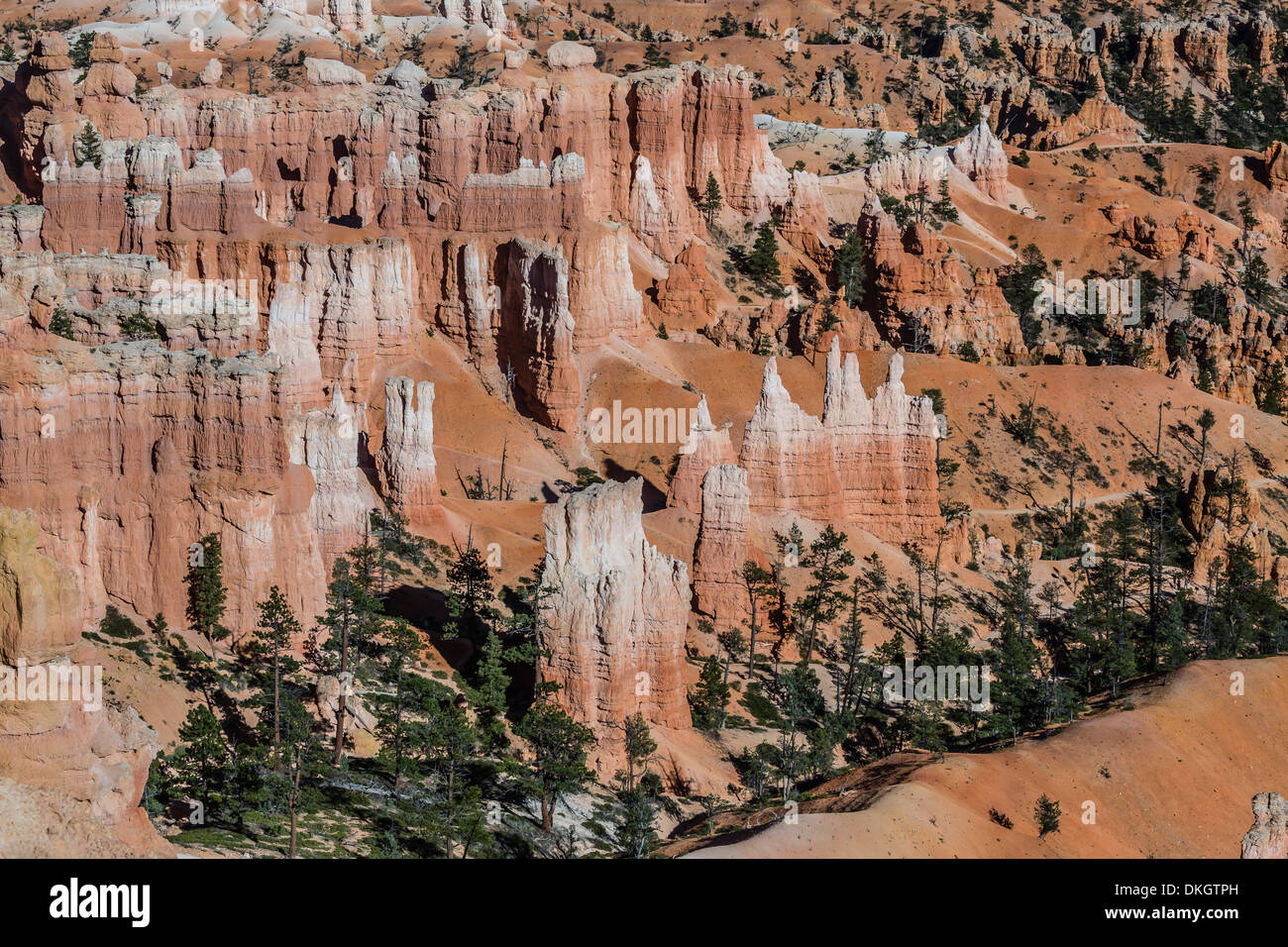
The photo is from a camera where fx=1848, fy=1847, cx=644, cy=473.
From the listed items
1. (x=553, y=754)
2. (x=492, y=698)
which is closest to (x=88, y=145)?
(x=492, y=698)

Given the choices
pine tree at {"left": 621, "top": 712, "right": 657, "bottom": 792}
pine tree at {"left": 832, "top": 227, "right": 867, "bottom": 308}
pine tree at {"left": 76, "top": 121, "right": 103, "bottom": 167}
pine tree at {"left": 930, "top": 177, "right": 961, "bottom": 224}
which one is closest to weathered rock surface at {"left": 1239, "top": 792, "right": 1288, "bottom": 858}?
pine tree at {"left": 621, "top": 712, "right": 657, "bottom": 792}

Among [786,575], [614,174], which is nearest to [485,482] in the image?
[786,575]

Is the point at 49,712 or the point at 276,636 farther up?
the point at 49,712

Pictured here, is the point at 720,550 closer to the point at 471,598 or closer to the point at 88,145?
the point at 471,598

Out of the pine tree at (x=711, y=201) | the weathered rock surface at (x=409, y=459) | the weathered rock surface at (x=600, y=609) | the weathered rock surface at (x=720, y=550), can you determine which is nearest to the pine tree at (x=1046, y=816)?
the weathered rock surface at (x=600, y=609)

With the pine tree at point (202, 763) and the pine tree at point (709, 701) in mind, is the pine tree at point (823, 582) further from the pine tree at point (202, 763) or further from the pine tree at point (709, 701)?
the pine tree at point (202, 763)

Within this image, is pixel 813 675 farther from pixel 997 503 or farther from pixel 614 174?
pixel 614 174

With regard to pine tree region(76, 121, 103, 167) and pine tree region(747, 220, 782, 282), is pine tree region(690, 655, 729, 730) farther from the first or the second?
pine tree region(747, 220, 782, 282)

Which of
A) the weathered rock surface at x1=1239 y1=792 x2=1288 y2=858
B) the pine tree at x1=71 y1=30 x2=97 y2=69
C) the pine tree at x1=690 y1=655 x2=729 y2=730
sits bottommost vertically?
the weathered rock surface at x1=1239 y1=792 x2=1288 y2=858

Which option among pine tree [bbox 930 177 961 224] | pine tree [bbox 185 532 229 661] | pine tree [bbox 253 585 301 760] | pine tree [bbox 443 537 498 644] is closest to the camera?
pine tree [bbox 253 585 301 760]
